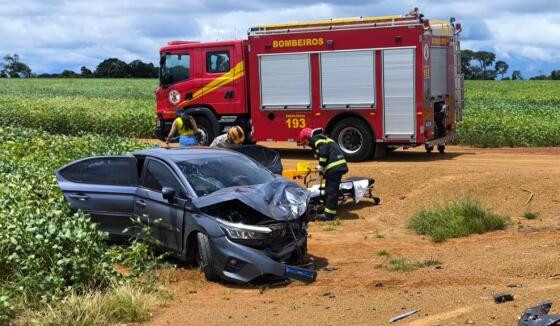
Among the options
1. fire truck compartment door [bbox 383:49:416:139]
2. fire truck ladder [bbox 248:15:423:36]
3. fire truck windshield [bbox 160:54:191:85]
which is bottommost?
fire truck compartment door [bbox 383:49:416:139]

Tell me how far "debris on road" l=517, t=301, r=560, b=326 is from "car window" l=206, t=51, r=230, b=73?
522 inches

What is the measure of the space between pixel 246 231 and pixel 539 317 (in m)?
3.38

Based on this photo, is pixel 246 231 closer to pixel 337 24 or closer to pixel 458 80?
pixel 337 24

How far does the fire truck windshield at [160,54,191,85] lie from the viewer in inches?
728

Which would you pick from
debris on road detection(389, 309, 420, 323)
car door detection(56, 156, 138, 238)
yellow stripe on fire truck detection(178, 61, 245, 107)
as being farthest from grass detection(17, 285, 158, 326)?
yellow stripe on fire truck detection(178, 61, 245, 107)

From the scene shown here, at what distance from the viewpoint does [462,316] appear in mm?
5996

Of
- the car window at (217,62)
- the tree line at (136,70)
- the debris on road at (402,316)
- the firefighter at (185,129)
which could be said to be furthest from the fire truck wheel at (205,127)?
the tree line at (136,70)

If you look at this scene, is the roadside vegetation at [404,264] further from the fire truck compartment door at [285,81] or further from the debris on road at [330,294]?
the fire truck compartment door at [285,81]

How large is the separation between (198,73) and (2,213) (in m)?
10.3

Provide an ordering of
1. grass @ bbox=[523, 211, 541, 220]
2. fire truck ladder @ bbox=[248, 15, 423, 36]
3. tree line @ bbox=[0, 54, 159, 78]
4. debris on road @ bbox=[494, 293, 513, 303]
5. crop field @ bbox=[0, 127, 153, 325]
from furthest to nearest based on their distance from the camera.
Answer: tree line @ bbox=[0, 54, 159, 78] → fire truck ladder @ bbox=[248, 15, 423, 36] → grass @ bbox=[523, 211, 541, 220] → crop field @ bbox=[0, 127, 153, 325] → debris on road @ bbox=[494, 293, 513, 303]

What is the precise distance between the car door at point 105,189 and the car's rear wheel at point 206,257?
1.50m

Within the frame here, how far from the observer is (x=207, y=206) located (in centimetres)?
811

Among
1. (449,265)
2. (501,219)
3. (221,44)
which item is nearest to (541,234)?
(501,219)

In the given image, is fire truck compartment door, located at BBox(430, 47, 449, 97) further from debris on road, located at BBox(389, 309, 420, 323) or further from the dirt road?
debris on road, located at BBox(389, 309, 420, 323)
